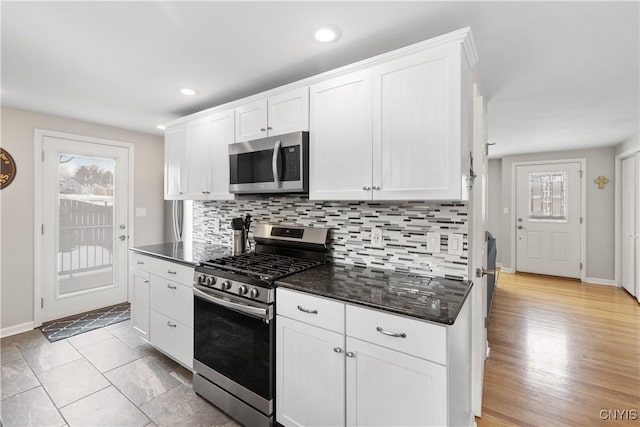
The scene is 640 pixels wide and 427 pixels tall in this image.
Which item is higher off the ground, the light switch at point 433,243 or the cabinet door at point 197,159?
the cabinet door at point 197,159

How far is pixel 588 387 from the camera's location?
7.32 ft

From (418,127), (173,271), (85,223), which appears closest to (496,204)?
(418,127)

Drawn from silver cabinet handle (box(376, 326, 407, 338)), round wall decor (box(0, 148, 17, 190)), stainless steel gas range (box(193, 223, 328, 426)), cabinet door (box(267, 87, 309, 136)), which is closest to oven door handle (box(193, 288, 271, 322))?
stainless steel gas range (box(193, 223, 328, 426))

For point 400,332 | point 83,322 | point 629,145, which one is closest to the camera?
point 400,332

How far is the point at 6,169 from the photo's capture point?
9.67 ft

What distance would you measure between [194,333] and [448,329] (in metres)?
1.76

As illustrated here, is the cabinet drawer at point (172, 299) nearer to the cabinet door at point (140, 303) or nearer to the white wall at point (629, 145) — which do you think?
the cabinet door at point (140, 303)

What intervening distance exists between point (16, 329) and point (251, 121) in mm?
3300

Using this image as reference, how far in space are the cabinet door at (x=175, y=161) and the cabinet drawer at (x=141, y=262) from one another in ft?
2.16

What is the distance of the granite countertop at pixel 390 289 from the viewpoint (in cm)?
128

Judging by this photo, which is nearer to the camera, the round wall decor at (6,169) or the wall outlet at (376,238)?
the wall outlet at (376,238)

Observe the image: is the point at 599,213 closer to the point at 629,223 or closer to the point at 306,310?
the point at 629,223

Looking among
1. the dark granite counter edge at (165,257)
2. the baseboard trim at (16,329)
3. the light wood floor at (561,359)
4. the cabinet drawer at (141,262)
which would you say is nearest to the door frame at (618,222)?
the light wood floor at (561,359)

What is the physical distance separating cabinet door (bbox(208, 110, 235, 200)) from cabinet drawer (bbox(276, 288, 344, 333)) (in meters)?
1.21
